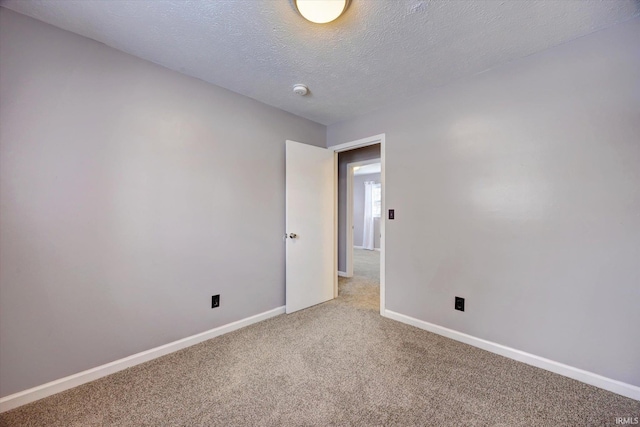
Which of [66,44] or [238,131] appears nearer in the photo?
[66,44]

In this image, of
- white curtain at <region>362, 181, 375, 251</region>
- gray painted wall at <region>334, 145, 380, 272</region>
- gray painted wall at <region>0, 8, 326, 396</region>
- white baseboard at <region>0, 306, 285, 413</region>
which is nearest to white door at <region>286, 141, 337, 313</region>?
gray painted wall at <region>0, 8, 326, 396</region>

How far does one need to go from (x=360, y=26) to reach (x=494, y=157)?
5.00 ft

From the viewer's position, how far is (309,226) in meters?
3.09

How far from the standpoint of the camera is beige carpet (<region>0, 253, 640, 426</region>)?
4.65 feet

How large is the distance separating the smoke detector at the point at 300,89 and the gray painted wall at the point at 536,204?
110 cm

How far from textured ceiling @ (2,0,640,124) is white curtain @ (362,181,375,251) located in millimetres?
5670

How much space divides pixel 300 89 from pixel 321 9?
97 cm

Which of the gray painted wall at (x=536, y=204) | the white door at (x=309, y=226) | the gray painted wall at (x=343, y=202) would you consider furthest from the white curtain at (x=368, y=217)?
the gray painted wall at (x=536, y=204)

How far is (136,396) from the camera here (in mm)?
1587

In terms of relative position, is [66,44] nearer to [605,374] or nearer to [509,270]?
[509,270]

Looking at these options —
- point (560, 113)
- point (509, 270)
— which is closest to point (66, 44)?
point (560, 113)

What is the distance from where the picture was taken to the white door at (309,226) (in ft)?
9.58

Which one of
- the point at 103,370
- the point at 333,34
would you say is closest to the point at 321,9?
the point at 333,34

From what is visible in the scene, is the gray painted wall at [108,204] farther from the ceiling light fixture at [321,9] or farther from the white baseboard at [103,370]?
the ceiling light fixture at [321,9]
